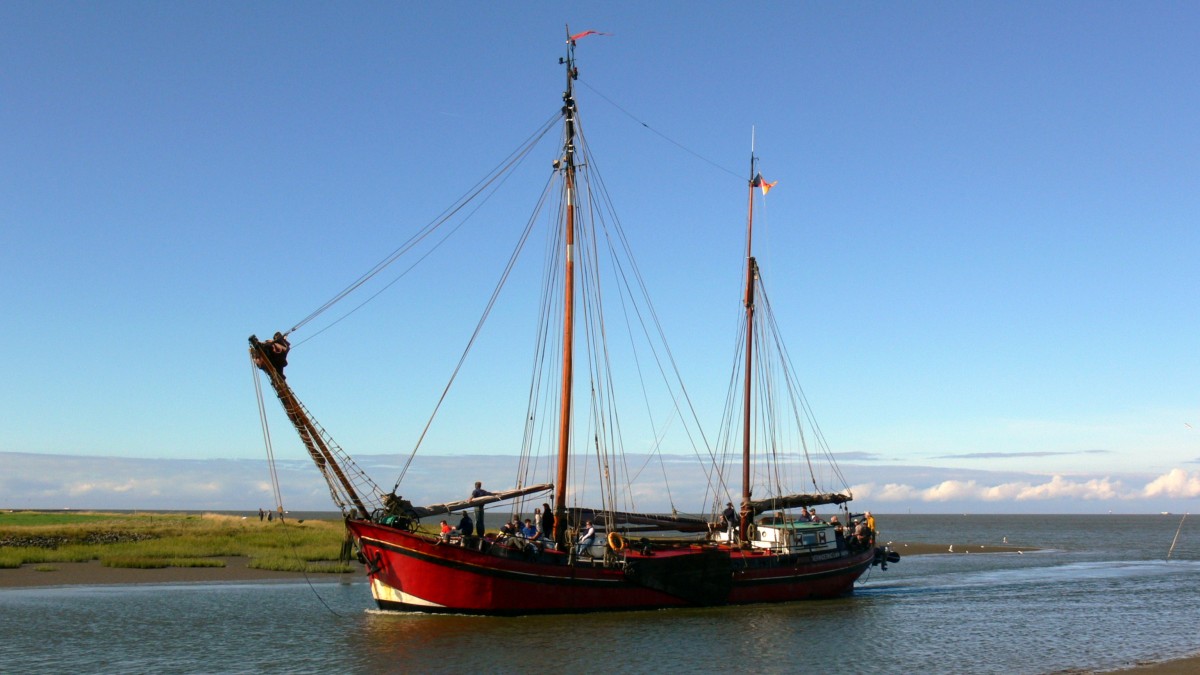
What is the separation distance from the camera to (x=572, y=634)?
3225 cm

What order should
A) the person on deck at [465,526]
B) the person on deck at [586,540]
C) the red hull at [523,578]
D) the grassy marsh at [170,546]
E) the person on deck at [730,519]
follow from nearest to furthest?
the red hull at [523,578], the person on deck at [465,526], the person on deck at [586,540], the person on deck at [730,519], the grassy marsh at [170,546]

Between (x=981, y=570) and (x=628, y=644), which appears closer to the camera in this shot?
(x=628, y=644)

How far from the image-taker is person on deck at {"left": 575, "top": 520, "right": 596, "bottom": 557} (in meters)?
37.0

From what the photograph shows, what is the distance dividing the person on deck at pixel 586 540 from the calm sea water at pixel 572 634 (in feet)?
7.68

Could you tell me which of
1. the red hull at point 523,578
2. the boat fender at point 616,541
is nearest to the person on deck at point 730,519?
the red hull at point 523,578

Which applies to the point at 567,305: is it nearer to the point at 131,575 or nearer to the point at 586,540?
the point at 586,540

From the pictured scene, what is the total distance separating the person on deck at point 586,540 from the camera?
3703cm

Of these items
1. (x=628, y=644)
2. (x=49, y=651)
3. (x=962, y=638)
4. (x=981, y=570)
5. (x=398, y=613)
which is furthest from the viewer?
(x=981, y=570)

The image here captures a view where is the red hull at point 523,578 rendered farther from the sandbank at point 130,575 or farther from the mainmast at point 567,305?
the sandbank at point 130,575

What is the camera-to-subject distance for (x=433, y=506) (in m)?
37.1

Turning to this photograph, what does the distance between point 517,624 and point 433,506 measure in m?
5.73

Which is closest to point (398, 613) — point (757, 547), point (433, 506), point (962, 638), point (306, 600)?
point (433, 506)

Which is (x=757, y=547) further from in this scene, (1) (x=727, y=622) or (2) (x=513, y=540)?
(2) (x=513, y=540)

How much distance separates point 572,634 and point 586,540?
18.4 ft
